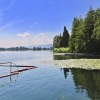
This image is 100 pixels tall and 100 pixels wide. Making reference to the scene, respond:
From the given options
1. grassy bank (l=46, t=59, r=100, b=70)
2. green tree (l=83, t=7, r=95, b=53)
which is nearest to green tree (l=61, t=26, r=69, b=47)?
green tree (l=83, t=7, r=95, b=53)

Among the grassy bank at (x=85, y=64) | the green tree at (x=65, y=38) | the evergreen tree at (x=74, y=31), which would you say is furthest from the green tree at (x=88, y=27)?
the green tree at (x=65, y=38)

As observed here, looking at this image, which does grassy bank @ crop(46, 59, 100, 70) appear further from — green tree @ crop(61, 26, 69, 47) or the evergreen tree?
green tree @ crop(61, 26, 69, 47)

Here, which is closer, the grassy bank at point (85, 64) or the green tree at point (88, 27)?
the grassy bank at point (85, 64)

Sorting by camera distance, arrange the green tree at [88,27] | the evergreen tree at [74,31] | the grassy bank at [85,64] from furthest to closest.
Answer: the evergreen tree at [74,31]
the green tree at [88,27]
the grassy bank at [85,64]

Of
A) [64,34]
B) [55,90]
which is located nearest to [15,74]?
[55,90]

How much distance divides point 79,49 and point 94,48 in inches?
483

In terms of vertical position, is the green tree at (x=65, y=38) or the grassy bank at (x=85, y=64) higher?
the green tree at (x=65, y=38)

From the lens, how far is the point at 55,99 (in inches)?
822

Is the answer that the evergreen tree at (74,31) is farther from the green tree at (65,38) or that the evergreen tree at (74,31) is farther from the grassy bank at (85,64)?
the grassy bank at (85,64)

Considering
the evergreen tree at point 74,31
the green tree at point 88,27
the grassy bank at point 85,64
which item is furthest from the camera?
the evergreen tree at point 74,31

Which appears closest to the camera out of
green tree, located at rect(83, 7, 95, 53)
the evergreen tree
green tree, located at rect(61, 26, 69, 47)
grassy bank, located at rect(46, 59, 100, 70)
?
grassy bank, located at rect(46, 59, 100, 70)

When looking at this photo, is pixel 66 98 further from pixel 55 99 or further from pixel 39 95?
pixel 39 95

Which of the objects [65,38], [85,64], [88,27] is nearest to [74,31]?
[88,27]

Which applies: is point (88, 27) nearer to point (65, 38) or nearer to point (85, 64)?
point (65, 38)
